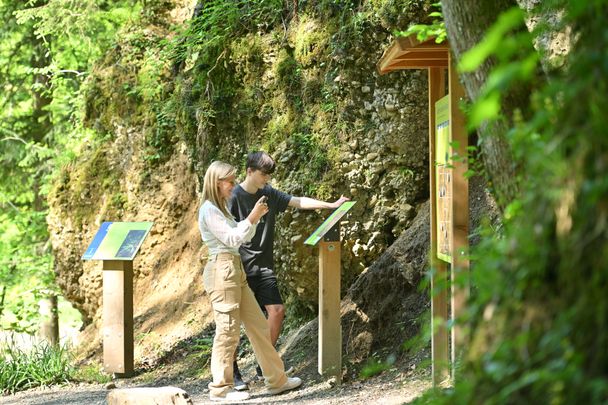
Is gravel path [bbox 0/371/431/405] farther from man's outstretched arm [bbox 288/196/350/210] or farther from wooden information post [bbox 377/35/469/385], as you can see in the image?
man's outstretched arm [bbox 288/196/350/210]

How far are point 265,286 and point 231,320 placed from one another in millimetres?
691

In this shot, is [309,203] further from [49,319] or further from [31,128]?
[31,128]

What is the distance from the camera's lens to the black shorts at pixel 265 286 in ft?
26.8

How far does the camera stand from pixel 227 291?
7.55 m

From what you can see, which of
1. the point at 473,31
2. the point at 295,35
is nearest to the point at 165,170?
the point at 295,35

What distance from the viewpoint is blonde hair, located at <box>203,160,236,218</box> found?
741cm

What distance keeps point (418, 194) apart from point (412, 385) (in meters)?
2.76

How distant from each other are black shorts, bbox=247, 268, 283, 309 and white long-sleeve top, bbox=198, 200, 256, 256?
61 cm

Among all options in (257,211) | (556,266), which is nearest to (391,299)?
(257,211)

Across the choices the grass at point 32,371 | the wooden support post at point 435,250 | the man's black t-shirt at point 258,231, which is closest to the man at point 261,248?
the man's black t-shirt at point 258,231

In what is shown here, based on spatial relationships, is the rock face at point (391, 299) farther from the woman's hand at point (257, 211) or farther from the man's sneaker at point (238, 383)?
the woman's hand at point (257, 211)

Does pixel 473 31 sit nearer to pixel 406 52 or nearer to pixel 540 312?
pixel 540 312

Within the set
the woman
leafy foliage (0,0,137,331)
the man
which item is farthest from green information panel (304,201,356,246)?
leafy foliage (0,0,137,331)

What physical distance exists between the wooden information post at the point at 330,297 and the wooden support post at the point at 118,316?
8.81ft
